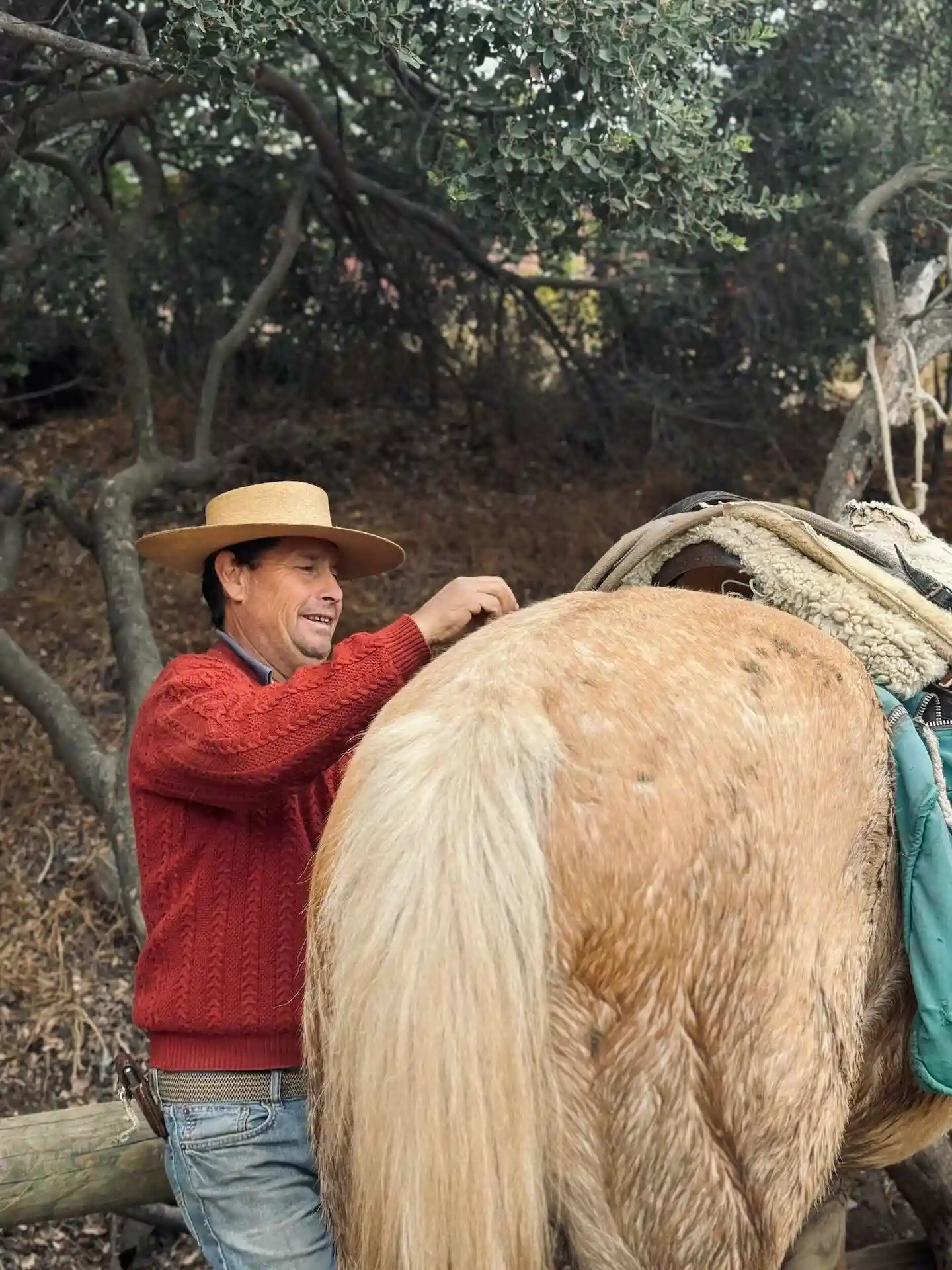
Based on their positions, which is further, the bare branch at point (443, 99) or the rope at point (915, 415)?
the bare branch at point (443, 99)

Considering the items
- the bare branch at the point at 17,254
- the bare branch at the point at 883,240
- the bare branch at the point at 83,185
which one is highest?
the bare branch at the point at 83,185

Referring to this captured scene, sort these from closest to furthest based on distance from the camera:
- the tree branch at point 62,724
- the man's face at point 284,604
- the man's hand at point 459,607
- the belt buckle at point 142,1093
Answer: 1. the man's hand at point 459,607
2. the belt buckle at point 142,1093
3. the man's face at point 284,604
4. the tree branch at point 62,724

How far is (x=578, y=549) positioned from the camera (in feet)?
21.7

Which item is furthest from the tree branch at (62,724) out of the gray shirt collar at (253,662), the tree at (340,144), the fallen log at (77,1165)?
the gray shirt collar at (253,662)

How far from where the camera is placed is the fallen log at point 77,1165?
7.97 ft

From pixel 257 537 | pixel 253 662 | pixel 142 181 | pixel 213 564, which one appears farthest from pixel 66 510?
pixel 253 662

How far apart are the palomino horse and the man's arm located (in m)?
0.16

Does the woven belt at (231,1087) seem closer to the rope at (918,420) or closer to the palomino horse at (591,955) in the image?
the palomino horse at (591,955)

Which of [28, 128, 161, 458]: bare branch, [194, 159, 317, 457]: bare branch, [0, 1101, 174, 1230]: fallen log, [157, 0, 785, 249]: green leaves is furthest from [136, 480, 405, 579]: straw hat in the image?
[194, 159, 317, 457]: bare branch

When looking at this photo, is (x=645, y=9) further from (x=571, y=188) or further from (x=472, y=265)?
(x=472, y=265)

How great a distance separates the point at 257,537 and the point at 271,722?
56 cm

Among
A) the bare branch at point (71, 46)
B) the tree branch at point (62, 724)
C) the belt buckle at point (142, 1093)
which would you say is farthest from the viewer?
the tree branch at point (62, 724)

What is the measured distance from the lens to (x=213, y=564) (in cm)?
231

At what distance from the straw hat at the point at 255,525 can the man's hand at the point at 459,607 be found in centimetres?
35
